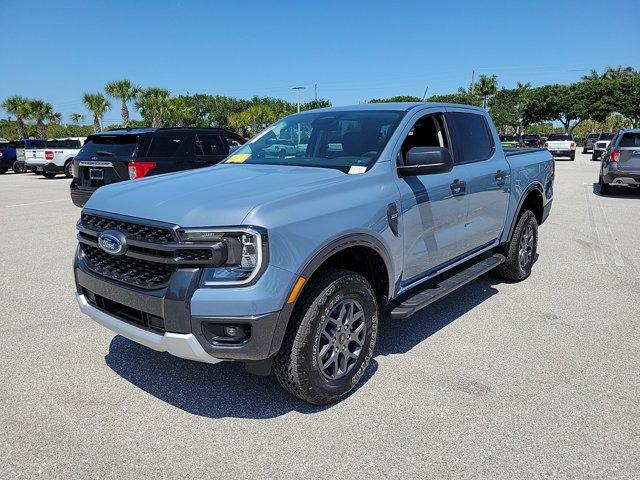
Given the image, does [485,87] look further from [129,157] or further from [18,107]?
[129,157]

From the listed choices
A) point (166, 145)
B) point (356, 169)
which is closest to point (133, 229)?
point (356, 169)

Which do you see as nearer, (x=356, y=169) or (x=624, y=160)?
(x=356, y=169)

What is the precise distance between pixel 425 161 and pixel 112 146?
7054 mm

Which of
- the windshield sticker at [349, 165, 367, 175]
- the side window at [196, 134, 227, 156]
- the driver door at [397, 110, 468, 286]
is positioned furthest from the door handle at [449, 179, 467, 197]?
the side window at [196, 134, 227, 156]

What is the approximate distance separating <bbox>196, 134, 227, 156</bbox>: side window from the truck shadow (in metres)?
6.25

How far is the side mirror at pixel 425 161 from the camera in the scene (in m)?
3.42

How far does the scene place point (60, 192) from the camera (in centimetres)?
1542

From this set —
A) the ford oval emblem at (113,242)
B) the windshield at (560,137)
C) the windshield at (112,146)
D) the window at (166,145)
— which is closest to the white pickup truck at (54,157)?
the windshield at (112,146)

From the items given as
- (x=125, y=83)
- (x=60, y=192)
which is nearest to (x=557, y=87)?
(x=125, y=83)

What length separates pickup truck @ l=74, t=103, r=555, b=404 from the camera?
261cm

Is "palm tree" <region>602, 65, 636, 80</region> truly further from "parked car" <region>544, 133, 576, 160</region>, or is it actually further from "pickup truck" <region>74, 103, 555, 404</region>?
"pickup truck" <region>74, 103, 555, 404</region>

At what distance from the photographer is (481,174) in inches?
180

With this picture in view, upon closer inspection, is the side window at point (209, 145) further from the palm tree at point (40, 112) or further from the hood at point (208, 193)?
the palm tree at point (40, 112)

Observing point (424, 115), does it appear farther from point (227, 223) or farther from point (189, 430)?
point (189, 430)
